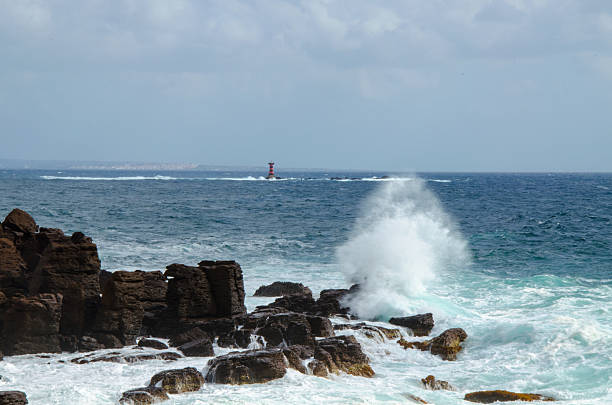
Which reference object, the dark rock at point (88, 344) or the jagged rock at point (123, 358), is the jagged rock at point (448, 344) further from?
the dark rock at point (88, 344)

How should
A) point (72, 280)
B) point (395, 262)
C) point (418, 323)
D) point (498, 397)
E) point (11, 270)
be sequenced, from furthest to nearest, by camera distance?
1. point (395, 262)
2. point (418, 323)
3. point (11, 270)
4. point (72, 280)
5. point (498, 397)

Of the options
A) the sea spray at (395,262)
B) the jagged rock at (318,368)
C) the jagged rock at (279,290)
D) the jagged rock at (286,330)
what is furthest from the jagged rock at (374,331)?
the jagged rock at (279,290)

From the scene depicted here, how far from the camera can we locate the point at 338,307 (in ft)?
53.4

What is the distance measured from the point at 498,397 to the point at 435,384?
1.02 meters

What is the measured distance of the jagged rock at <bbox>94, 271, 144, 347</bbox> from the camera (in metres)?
12.8

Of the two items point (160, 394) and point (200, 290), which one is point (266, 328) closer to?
point (200, 290)

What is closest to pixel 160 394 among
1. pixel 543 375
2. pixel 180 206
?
pixel 543 375

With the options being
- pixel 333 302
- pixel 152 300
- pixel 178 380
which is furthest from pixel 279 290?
pixel 178 380

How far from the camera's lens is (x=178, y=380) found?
402 inches

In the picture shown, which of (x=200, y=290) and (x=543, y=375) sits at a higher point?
(x=200, y=290)

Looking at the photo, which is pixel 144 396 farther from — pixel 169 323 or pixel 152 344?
pixel 169 323

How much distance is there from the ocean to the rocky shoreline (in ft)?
1.00

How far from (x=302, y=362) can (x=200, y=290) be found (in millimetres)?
3394

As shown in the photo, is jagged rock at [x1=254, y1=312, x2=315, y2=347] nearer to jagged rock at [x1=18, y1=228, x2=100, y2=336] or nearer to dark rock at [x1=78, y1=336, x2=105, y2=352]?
dark rock at [x1=78, y1=336, x2=105, y2=352]
